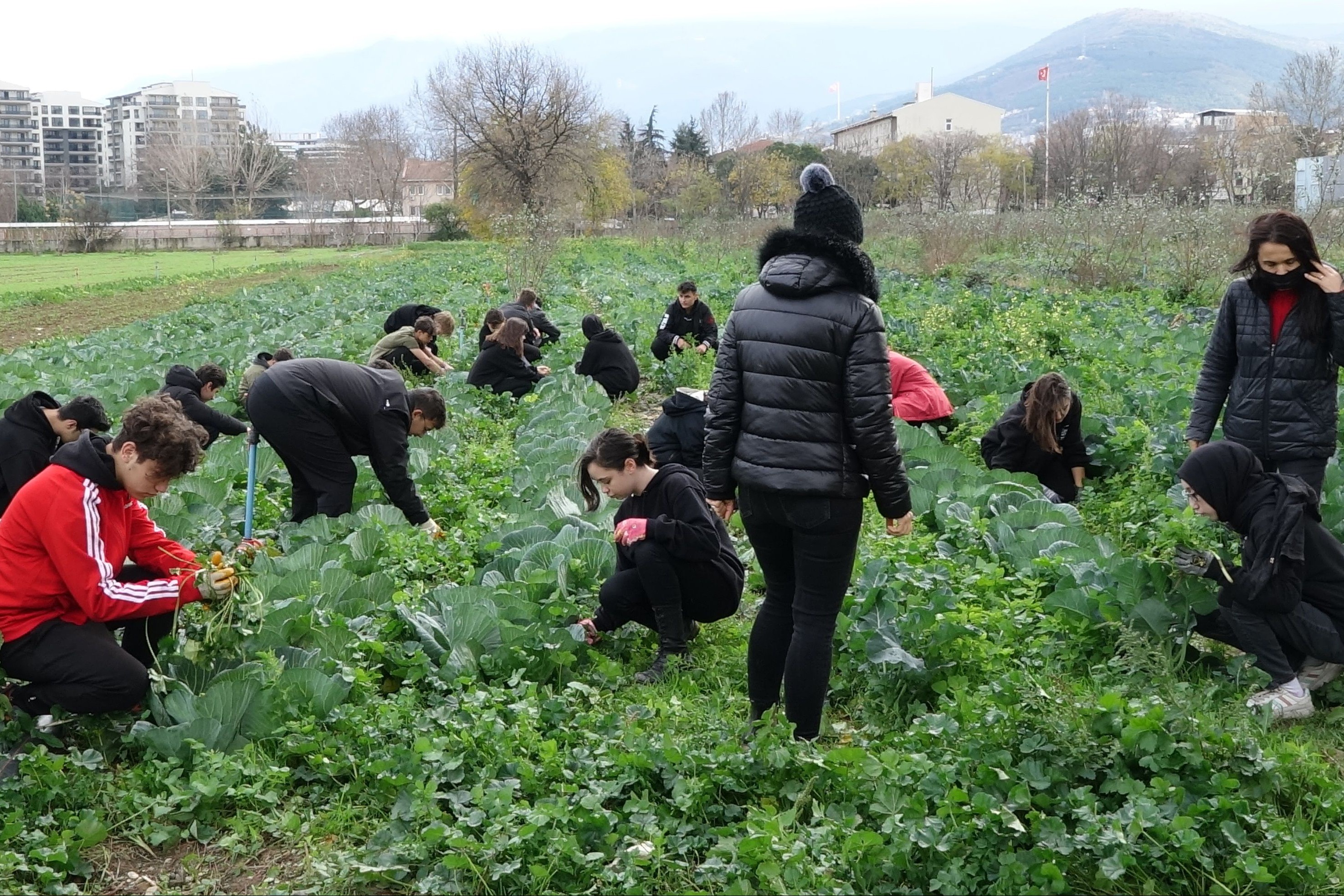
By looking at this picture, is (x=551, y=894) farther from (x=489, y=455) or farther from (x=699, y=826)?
(x=489, y=455)

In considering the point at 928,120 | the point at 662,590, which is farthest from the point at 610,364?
the point at 928,120

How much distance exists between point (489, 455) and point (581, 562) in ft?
8.99

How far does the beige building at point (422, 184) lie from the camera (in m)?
102

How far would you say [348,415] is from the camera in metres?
5.83

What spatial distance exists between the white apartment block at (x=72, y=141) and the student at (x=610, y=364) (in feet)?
353

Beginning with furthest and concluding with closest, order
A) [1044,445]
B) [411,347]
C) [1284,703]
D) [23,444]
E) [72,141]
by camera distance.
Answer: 1. [72,141]
2. [411,347]
3. [1044,445]
4. [23,444]
5. [1284,703]

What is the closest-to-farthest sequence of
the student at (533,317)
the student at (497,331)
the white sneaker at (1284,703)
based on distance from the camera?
1. the white sneaker at (1284,703)
2. the student at (497,331)
3. the student at (533,317)

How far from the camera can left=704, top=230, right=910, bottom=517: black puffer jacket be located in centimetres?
336

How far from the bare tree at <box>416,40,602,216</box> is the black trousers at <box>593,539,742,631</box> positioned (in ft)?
130

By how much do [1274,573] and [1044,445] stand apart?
267 centimetres

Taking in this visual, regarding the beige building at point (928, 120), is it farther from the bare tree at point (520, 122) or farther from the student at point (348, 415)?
the student at point (348, 415)

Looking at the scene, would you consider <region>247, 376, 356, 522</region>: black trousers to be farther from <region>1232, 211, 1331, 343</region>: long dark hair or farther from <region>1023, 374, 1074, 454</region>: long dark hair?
<region>1232, 211, 1331, 343</region>: long dark hair

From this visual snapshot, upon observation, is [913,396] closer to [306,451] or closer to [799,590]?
[306,451]

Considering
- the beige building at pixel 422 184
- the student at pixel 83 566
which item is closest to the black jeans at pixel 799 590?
the student at pixel 83 566
